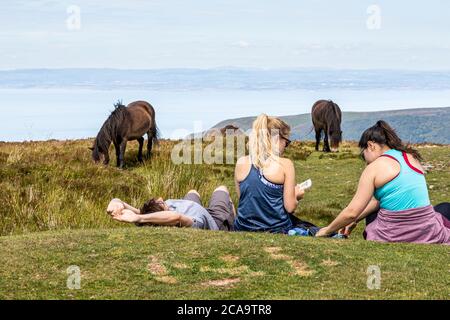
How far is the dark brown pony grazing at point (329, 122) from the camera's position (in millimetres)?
28688

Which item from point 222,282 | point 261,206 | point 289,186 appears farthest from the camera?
point 261,206

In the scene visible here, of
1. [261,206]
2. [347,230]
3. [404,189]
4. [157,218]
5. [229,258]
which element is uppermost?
[404,189]

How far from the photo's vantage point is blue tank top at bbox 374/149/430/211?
8.81 meters

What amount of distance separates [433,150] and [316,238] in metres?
20.4

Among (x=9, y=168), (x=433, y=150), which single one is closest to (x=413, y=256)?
(x=9, y=168)

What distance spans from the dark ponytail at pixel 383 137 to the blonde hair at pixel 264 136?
3.63 feet

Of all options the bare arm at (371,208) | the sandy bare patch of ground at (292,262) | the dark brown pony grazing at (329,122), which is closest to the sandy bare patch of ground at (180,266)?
the sandy bare patch of ground at (292,262)

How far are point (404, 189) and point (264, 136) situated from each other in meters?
1.95

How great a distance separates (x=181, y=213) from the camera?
32.5 ft

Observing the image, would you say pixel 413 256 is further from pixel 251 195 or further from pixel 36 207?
pixel 36 207

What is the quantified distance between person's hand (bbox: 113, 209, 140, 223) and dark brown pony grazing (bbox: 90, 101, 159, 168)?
1252 cm

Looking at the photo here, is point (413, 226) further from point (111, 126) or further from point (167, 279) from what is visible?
point (111, 126)

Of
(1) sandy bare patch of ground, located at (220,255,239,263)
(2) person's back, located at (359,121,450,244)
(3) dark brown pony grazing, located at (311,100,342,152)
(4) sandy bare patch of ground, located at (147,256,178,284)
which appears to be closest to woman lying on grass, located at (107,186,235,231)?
(4) sandy bare patch of ground, located at (147,256,178,284)

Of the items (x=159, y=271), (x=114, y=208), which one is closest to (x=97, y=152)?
(x=114, y=208)
